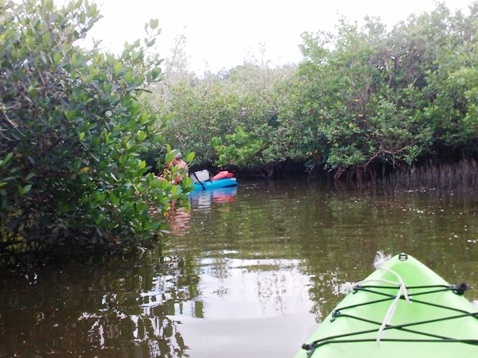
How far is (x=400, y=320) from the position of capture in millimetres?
2615

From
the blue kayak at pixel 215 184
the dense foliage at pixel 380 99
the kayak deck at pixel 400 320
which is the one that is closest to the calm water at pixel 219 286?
the kayak deck at pixel 400 320

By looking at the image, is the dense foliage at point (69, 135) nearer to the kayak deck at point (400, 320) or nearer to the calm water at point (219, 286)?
the calm water at point (219, 286)

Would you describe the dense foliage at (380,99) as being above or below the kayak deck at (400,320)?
above

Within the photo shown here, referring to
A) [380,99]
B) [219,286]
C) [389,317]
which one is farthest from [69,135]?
[380,99]

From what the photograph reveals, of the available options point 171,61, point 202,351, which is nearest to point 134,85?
point 202,351

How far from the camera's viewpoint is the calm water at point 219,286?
10.1ft

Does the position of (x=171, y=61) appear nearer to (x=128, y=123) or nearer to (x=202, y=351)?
(x=128, y=123)

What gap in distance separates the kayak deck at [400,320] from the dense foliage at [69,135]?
8.28 ft

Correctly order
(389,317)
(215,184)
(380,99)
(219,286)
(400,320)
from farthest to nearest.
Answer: (215,184) < (380,99) < (219,286) < (400,320) < (389,317)

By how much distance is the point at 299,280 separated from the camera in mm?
4234

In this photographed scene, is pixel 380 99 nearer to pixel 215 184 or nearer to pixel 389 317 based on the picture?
pixel 215 184

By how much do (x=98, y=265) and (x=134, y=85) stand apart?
1769 mm

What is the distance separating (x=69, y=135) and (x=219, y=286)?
1714 millimetres

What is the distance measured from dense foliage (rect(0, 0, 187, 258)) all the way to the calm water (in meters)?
0.48
